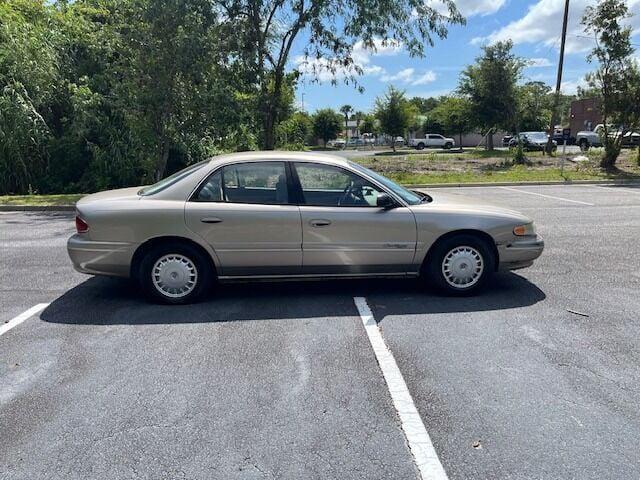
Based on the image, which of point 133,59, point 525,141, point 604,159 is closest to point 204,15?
point 133,59

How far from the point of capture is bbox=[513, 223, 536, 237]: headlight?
5.24 m

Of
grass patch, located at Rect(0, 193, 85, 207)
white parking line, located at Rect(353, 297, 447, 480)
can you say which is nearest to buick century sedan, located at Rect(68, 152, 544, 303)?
white parking line, located at Rect(353, 297, 447, 480)

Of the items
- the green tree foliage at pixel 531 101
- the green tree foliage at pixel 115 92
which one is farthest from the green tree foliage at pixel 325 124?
the green tree foliage at pixel 115 92

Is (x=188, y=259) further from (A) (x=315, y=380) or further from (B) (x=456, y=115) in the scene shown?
(B) (x=456, y=115)

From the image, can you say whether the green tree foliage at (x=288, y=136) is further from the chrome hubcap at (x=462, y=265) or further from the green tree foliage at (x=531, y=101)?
the chrome hubcap at (x=462, y=265)

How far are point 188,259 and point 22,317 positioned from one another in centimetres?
165

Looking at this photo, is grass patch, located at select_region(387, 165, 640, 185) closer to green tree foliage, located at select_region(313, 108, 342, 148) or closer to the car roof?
the car roof

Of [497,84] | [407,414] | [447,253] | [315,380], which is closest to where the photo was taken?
[407,414]

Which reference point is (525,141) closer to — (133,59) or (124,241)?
(133,59)

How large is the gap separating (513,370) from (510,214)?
215cm

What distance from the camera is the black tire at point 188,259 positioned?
4.95 meters

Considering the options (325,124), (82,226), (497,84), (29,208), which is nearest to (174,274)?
(82,226)

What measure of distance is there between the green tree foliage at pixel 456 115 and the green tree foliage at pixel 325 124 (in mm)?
13136

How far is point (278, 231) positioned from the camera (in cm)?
491
